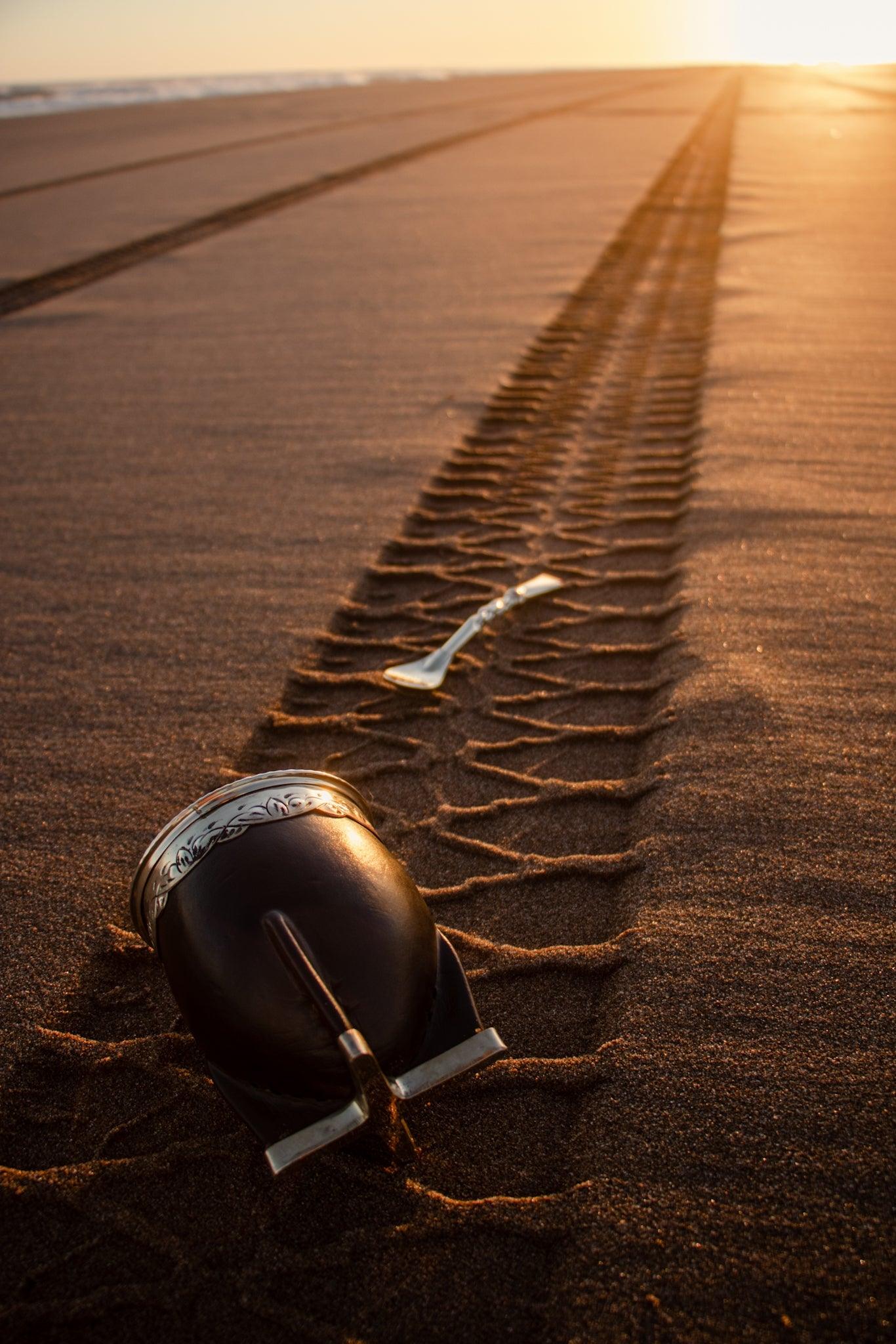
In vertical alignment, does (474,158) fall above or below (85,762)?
above

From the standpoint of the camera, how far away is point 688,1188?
1156mm

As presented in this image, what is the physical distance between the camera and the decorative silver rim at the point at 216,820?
120cm

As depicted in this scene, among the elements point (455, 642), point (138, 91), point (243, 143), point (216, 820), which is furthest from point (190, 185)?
point (138, 91)

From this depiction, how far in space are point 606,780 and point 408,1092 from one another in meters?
0.94

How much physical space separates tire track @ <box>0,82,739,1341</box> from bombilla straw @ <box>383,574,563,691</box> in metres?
0.04

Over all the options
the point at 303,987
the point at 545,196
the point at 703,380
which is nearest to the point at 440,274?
the point at 703,380

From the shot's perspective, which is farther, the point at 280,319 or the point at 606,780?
the point at 280,319

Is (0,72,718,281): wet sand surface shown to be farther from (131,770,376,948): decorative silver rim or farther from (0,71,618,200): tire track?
(131,770,376,948): decorative silver rim

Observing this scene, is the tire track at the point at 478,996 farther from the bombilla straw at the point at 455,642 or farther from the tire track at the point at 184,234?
the tire track at the point at 184,234

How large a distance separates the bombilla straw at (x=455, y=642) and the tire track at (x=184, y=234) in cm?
437

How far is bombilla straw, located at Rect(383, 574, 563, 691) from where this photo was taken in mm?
2217

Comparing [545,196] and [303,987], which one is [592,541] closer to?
[303,987]

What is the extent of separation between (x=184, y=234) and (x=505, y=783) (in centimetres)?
704

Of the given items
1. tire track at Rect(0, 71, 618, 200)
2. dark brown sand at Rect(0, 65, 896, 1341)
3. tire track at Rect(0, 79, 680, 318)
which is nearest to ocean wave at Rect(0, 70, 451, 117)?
tire track at Rect(0, 71, 618, 200)
